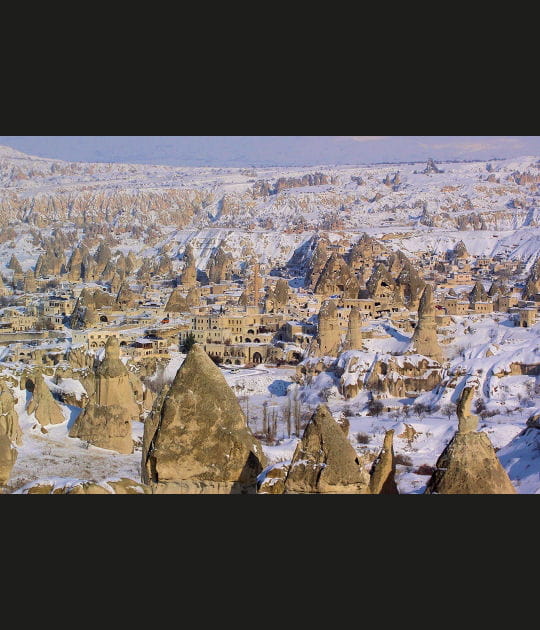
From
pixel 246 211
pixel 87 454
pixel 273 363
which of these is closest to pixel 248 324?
pixel 273 363

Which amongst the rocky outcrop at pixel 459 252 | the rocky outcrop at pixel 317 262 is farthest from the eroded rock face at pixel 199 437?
the rocky outcrop at pixel 459 252

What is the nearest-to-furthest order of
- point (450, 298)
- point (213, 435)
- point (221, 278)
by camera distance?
point (213, 435), point (450, 298), point (221, 278)

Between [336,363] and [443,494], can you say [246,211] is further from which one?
[443,494]

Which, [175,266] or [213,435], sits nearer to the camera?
[213,435]

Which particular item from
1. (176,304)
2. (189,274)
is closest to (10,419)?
(176,304)

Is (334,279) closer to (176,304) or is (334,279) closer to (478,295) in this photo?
(478,295)

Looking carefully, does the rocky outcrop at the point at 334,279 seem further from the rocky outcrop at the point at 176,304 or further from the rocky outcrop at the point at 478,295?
the rocky outcrop at the point at 176,304
